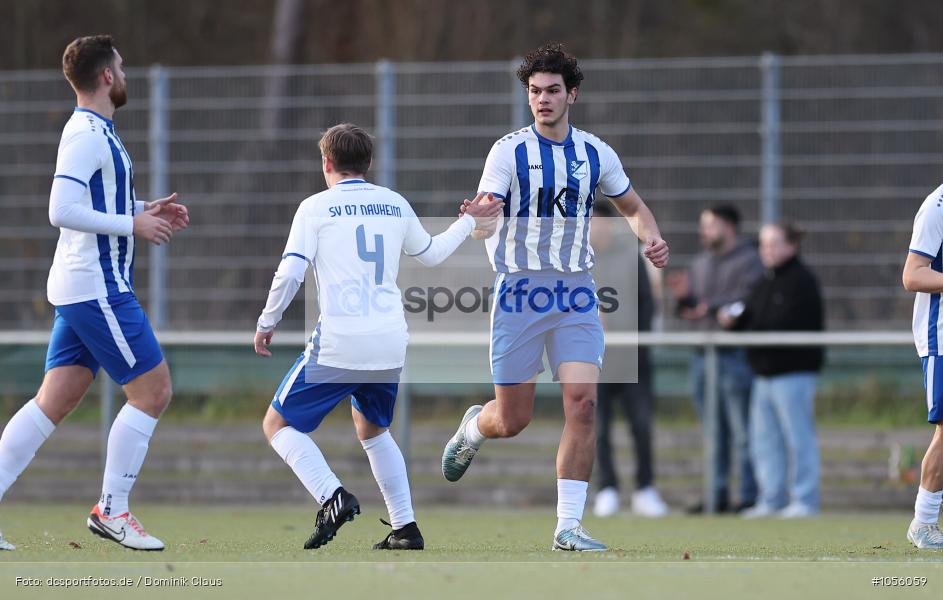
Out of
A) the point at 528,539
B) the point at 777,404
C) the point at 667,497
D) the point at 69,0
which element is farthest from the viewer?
the point at 69,0

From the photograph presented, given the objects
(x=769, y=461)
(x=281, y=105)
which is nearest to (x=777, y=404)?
(x=769, y=461)

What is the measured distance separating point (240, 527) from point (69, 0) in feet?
44.6

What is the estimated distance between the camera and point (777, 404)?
38.2 feet

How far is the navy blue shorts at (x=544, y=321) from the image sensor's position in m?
7.37

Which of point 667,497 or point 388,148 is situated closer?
point 667,497

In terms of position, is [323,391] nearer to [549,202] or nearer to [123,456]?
[123,456]

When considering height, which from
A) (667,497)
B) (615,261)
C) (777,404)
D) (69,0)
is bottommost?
(667,497)

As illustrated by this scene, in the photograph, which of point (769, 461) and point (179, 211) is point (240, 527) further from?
point (769, 461)

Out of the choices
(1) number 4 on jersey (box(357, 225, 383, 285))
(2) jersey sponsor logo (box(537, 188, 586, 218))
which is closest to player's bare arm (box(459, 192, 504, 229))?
(2) jersey sponsor logo (box(537, 188, 586, 218))

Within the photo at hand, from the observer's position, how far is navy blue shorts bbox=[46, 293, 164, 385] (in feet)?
22.6

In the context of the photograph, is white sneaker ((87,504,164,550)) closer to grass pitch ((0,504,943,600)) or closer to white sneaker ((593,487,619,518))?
grass pitch ((0,504,943,600))

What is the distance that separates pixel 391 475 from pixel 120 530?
127cm

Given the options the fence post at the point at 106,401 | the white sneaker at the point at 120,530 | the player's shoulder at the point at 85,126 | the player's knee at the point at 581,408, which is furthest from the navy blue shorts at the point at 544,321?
the fence post at the point at 106,401

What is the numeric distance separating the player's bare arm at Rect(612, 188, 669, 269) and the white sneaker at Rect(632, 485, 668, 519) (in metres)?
4.38
